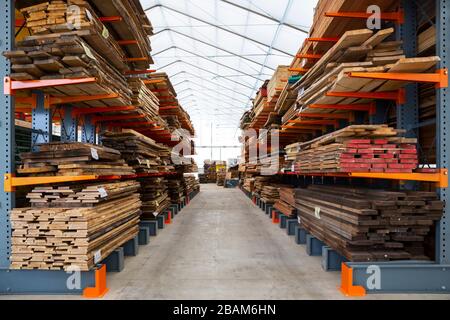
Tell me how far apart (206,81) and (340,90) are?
875 inches

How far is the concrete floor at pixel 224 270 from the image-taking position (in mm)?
3881

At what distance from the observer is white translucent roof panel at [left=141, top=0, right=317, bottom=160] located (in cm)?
1226

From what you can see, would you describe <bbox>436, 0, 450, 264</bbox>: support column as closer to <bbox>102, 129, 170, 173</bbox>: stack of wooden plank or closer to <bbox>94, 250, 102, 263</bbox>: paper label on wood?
<bbox>94, 250, 102, 263</bbox>: paper label on wood

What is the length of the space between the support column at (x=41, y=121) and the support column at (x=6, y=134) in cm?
68

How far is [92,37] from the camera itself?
4.13 metres

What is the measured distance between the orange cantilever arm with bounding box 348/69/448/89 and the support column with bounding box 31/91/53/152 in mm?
4322

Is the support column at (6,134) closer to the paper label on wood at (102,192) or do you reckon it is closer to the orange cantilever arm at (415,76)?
the paper label on wood at (102,192)

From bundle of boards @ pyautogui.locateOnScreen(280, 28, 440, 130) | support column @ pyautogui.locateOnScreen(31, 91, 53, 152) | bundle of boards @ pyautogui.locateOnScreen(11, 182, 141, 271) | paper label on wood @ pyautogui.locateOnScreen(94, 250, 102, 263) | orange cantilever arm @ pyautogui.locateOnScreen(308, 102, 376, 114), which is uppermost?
bundle of boards @ pyautogui.locateOnScreen(280, 28, 440, 130)

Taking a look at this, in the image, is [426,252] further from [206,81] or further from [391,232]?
[206,81]

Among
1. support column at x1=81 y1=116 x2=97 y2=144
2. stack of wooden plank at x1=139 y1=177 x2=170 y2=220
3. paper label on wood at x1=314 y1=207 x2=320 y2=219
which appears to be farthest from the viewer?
stack of wooden plank at x1=139 y1=177 x2=170 y2=220

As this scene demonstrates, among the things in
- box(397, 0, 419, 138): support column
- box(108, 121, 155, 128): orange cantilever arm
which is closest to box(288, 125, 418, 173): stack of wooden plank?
box(397, 0, 419, 138): support column

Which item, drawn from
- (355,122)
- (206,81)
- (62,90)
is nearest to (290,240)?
(355,122)

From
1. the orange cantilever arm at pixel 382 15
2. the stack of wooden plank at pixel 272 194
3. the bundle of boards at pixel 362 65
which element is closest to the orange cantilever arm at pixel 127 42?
the bundle of boards at pixel 362 65

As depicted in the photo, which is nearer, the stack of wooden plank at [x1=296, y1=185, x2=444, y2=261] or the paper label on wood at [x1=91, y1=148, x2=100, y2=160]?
the stack of wooden plank at [x1=296, y1=185, x2=444, y2=261]
